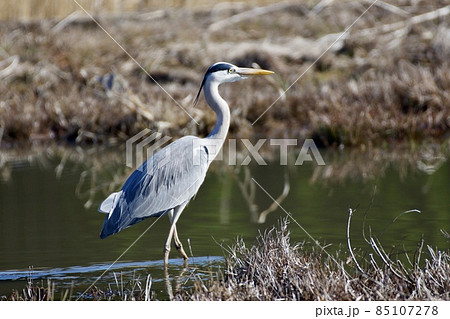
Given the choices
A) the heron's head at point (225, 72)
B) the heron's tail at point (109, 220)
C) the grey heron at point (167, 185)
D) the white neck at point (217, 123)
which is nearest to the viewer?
the heron's tail at point (109, 220)

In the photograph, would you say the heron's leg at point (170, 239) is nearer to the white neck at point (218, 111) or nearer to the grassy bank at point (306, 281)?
the white neck at point (218, 111)

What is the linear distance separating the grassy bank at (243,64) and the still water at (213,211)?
1.26m

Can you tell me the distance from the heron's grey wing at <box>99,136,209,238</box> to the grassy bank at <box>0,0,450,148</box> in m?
5.24

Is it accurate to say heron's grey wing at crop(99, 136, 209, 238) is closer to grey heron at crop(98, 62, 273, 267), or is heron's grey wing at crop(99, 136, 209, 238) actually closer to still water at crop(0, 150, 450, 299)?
grey heron at crop(98, 62, 273, 267)

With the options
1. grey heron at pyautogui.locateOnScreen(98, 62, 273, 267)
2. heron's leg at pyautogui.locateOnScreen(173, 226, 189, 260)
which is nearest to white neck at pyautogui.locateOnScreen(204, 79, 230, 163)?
grey heron at pyautogui.locateOnScreen(98, 62, 273, 267)

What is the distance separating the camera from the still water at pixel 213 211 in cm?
638

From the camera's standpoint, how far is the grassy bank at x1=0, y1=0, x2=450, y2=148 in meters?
12.5

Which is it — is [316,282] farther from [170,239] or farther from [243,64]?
[243,64]

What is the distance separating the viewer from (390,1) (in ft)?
60.1

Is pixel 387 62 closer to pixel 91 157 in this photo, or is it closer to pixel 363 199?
pixel 91 157

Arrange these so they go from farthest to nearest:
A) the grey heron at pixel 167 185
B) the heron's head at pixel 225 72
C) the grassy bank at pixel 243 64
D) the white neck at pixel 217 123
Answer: the grassy bank at pixel 243 64, the heron's head at pixel 225 72, the white neck at pixel 217 123, the grey heron at pixel 167 185

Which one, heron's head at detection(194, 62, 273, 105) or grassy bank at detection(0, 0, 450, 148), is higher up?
heron's head at detection(194, 62, 273, 105)

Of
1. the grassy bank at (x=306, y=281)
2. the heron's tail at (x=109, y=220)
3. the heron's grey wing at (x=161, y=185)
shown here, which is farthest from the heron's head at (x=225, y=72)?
the grassy bank at (x=306, y=281)

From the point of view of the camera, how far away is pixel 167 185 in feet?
22.0
